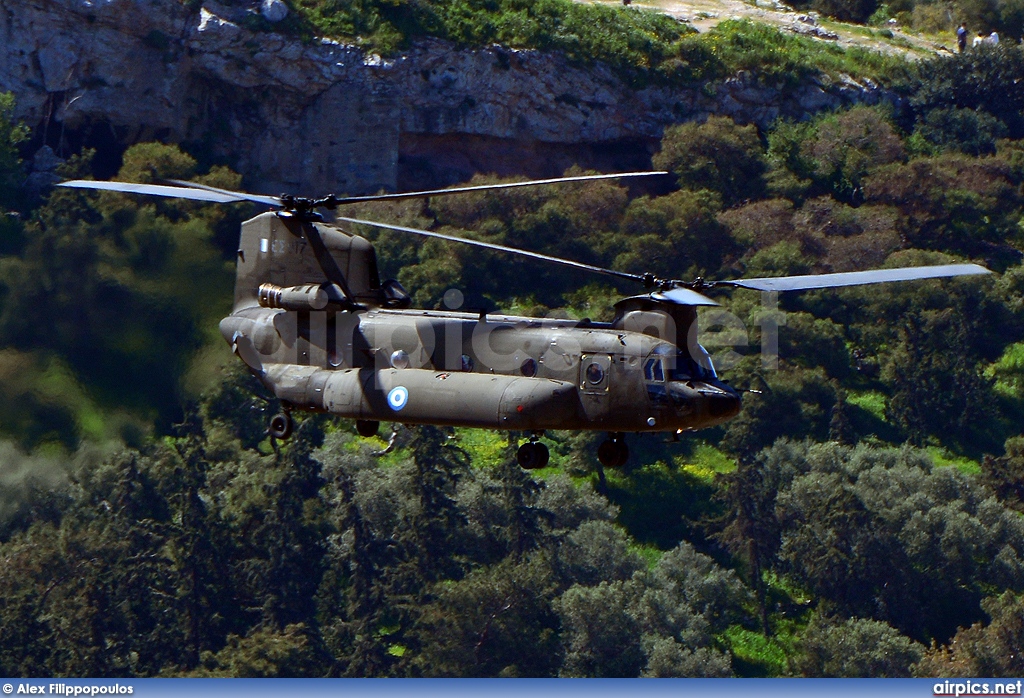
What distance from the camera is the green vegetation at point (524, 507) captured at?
2306 inches

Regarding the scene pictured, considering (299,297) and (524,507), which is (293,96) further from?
(299,297)

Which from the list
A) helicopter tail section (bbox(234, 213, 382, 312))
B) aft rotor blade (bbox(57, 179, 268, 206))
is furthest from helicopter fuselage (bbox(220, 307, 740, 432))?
aft rotor blade (bbox(57, 179, 268, 206))

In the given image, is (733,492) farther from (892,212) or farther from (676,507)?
(892,212)

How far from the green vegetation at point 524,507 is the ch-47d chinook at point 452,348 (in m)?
23.0

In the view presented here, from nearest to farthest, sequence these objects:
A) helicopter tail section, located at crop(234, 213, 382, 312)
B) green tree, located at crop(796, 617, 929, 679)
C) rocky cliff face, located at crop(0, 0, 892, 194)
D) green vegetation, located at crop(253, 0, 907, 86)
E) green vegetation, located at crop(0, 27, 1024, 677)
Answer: helicopter tail section, located at crop(234, 213, 382, 312), green tree, located at crop(796, 617, 929, 679), green vegetation, located at crop(0, 27, 1024, 677), rocky cliff face, located at crop(0, 0, 892, 194), green vegetation, located at crop(253, 0, 907, 86)

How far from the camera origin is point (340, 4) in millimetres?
83625

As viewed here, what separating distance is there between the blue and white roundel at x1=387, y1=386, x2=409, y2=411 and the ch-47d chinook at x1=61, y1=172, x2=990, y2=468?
0.02 m

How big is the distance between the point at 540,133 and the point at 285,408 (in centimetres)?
6015

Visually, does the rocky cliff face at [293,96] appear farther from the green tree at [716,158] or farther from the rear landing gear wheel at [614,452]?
the rear landing gear wheel at [614,452]

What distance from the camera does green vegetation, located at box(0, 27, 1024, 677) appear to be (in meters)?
58.6

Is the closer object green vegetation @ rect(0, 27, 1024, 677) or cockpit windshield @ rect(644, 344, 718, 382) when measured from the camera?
cockpit windshield @ rect(644, 344, 718, 382)

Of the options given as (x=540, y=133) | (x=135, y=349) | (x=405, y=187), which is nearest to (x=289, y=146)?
(x=405, y=187)

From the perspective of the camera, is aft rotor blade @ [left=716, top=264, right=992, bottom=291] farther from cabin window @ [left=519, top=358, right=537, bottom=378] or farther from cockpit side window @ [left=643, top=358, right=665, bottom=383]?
cabin window @ [left=519, top=358, right=537, bottom=378]

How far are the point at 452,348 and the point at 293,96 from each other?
57.6m
